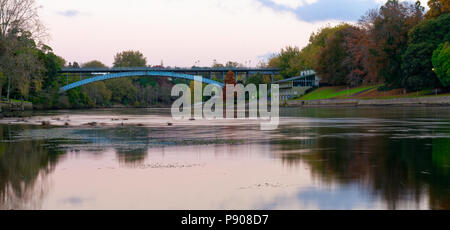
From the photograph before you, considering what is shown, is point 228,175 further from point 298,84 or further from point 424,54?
point 298,84

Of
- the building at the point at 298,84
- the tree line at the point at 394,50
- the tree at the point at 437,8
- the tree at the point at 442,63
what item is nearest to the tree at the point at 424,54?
the tree line at the point at 394,50

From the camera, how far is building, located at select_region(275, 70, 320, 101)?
491 ft

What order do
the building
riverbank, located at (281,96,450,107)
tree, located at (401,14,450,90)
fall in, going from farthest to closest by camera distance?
the building, tree, located at (401,14,450,90), riverbank, located at (281,96,450,107)

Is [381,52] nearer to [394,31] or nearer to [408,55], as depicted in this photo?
[394,31]

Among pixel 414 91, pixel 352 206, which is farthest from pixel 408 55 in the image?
pixel 352 206

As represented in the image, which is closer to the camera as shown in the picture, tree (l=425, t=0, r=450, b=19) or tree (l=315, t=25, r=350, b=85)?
tree (l=425, t=0, r=450, b=19)

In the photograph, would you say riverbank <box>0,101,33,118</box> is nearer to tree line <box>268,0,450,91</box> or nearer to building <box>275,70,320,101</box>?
tree line <box>268,0,450,91</box>

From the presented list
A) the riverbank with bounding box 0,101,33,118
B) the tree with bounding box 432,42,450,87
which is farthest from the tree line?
the riverbank with bounding box 0,101,33,118

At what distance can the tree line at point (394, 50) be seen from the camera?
88.2 metres

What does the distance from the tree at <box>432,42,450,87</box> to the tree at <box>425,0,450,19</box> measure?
51.7ft

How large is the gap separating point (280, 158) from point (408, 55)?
266 feet

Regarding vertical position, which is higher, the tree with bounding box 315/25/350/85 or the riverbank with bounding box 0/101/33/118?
the tree with bounding box 315/25/350/85
